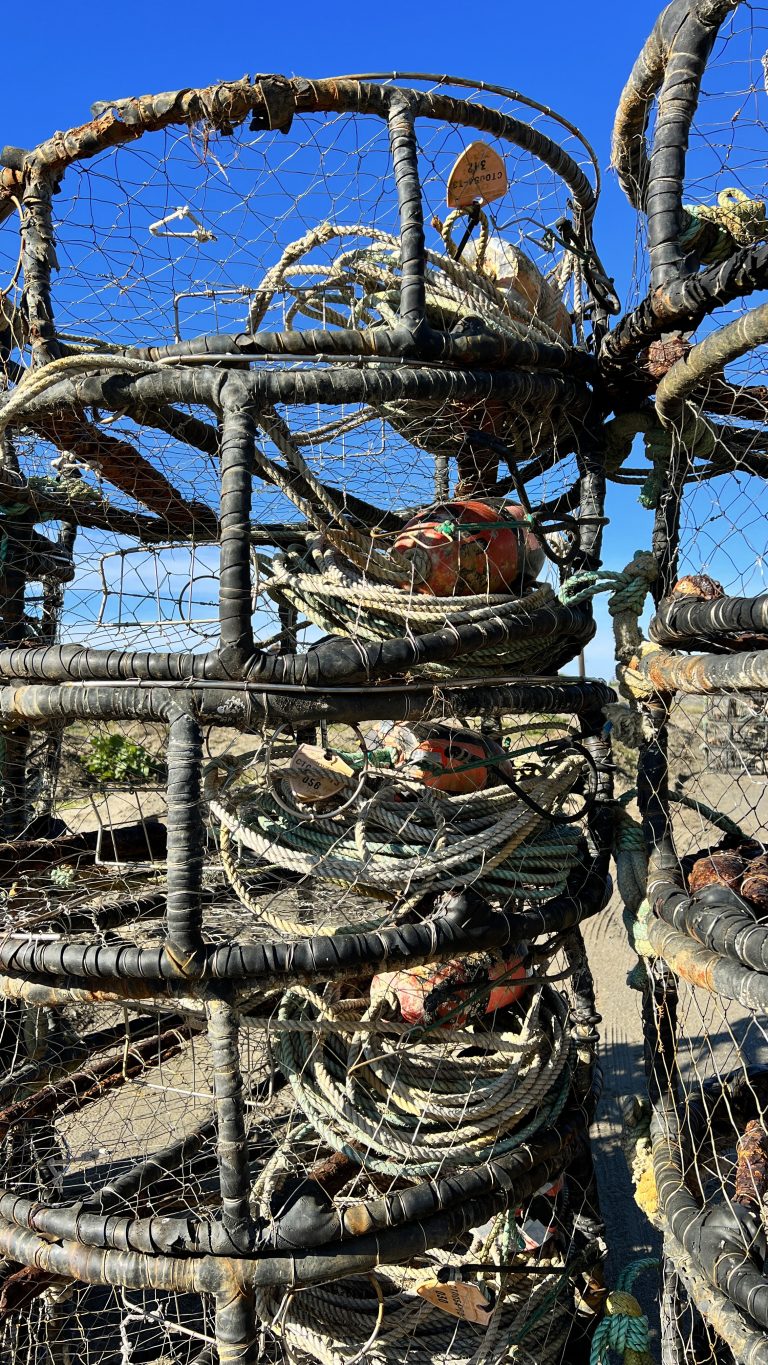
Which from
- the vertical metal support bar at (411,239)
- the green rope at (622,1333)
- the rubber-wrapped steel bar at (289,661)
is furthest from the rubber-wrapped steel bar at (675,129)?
the green rope at (622,1333)

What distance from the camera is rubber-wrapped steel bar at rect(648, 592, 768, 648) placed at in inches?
65.9

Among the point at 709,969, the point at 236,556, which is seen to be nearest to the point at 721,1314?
the point at 709,969

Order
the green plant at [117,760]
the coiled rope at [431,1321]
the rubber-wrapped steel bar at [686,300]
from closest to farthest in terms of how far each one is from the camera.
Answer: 1. the rubber-wrapped steel bar at [686,300]
2. the coiled rope at [431,1321]
3. the green plant at [117,760]

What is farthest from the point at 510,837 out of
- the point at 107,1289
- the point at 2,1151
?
the point at 107,1289

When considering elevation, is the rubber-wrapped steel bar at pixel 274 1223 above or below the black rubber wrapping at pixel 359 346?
below

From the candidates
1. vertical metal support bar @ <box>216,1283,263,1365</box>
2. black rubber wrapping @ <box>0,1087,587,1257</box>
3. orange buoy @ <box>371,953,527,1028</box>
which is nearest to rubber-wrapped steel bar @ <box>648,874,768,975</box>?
orange buoy @ <box>371,953,527,1028</box>

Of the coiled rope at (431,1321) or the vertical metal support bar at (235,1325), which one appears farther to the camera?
the coiled rope at (431,1321)

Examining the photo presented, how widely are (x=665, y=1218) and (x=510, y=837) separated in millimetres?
831

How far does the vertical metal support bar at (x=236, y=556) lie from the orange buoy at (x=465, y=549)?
0.59m

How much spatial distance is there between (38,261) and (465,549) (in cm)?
118

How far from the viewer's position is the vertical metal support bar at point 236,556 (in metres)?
1.88

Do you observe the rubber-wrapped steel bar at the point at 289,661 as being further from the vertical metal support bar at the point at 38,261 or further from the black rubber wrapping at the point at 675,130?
the black rubber wrapping at the point at 675,130

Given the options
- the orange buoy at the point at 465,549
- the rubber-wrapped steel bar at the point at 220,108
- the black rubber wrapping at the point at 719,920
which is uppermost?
the rubber-wrapped steel bar at the point at 220,108

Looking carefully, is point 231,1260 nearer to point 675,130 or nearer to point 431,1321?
point 431,1321
